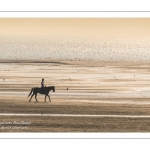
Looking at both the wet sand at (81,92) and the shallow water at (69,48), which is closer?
the wet sand at (81,92)

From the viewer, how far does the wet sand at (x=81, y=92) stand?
18.7 metres

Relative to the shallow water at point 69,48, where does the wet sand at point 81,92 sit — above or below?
below

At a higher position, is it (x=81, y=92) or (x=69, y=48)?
(x=69, y=48)

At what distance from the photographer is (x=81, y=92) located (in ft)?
68.1

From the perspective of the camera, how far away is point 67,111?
19578mm

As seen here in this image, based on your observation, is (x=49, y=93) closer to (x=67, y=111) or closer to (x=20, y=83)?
(x=67, y=111)

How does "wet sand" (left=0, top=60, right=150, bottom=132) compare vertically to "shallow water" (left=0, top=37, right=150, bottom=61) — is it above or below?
below

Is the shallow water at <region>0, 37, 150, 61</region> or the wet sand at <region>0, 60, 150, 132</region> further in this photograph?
the shallow water at <region>0, 37, 150, 61</region>

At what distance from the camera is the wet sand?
1872 cm

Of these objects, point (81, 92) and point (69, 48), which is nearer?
point (69, 48)

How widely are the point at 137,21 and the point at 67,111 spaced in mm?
4102
